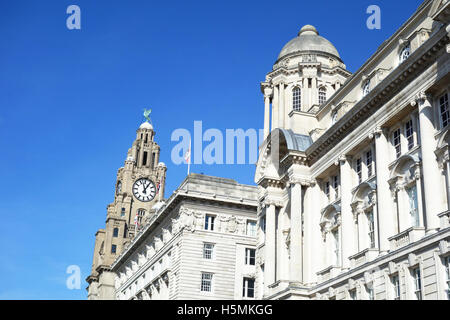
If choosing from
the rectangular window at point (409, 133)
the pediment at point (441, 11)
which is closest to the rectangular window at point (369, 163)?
the rectangular window at point (409, 133)

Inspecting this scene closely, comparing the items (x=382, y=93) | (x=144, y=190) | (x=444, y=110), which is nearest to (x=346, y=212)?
(x=382, y=93)

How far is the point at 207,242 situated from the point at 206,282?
4495mm

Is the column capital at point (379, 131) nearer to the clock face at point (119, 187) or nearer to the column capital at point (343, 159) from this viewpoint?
the column capital at point (343, 159)

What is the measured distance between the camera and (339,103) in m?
47.5

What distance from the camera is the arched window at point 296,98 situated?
57.2 metres

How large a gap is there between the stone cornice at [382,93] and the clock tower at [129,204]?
72819 millimetres

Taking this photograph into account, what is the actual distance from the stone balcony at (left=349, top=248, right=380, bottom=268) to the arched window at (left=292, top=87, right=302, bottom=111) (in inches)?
811

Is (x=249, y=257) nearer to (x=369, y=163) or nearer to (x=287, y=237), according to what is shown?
(x=287, y=237)

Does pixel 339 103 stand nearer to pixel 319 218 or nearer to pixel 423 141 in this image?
pixel 319 218

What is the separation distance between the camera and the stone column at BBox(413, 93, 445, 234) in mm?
32688

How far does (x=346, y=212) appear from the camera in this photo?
1658 inches

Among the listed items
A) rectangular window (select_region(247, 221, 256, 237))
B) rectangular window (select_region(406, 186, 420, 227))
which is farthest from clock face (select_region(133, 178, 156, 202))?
rectangular window (select_region(406, 186, 420, 227))
